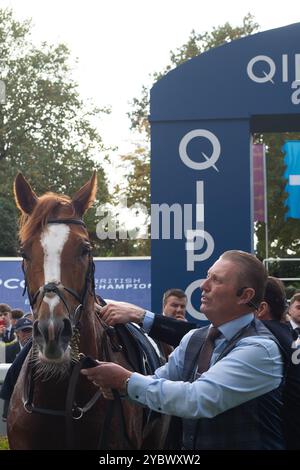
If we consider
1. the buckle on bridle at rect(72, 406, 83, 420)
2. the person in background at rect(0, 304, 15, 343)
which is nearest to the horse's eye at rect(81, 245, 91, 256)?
the buckle on bridle at rect(72, 406, 83, 420)

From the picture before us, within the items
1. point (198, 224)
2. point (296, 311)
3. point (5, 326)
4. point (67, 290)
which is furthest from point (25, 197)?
point (5, 326)

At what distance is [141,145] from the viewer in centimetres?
3328

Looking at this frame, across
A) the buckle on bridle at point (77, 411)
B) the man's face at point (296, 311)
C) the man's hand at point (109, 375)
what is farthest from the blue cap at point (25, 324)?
the man's hand at point (109, 375)

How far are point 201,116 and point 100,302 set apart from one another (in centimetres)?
302

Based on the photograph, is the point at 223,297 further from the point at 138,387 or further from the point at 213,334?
the point at 138,387

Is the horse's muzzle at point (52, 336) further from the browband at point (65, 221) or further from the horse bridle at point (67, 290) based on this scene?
the browband at point (65, 221)

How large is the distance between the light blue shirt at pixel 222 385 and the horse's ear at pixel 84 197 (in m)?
1.72

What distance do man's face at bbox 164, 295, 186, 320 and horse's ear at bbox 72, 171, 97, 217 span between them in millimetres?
2578

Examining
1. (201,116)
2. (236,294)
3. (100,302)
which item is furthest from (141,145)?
(236,294)

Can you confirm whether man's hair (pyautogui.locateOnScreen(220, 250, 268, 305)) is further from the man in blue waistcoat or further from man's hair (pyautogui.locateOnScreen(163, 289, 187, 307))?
man's hair (pyautogui.locateOnScreen(163, 289, 187, 307))

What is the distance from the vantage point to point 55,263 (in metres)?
4.04

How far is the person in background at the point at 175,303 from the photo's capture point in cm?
705

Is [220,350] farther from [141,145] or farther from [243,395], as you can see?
[141,145]

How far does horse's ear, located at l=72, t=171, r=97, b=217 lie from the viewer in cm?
454
